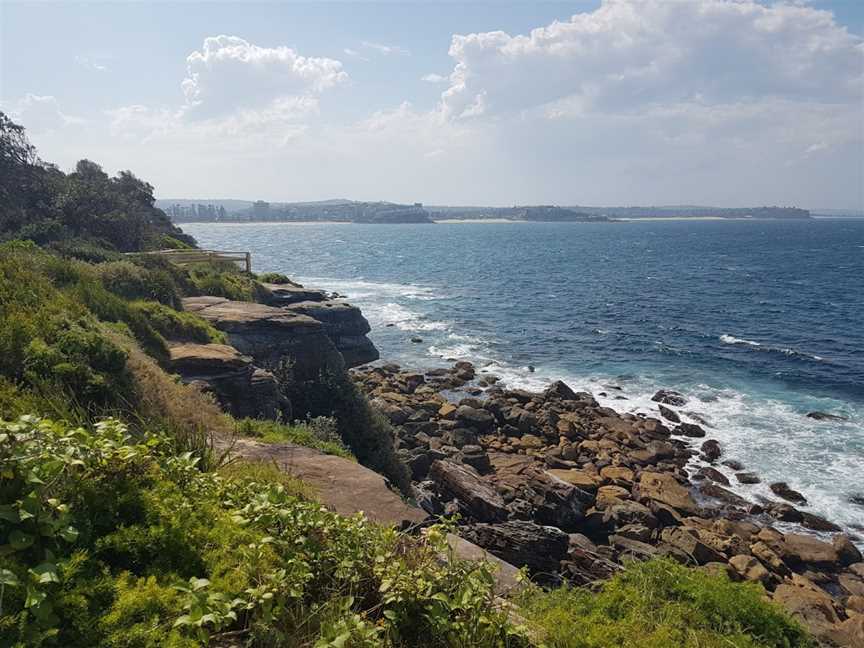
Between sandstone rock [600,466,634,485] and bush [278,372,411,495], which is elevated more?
bush [278,372,411,495]

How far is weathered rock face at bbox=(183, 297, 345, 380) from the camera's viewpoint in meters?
17.8

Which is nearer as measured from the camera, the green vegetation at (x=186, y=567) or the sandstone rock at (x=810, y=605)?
the green vegetation at (x=186, y=567)

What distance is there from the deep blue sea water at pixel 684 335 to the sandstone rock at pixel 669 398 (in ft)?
1.79

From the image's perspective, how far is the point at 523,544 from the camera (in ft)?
42.4

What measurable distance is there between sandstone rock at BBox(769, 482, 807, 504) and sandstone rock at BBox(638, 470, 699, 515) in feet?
10.9

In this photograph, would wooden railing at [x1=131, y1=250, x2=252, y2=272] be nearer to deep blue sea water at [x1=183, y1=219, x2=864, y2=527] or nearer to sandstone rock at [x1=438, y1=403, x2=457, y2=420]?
sandstone rock at [x1=438, y1=403, x2=457, y2=420]

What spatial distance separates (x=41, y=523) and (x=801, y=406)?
33768 mm

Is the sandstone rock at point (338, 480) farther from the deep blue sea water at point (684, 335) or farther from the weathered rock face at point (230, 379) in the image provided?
the deep blue sea water at point (684, 335)

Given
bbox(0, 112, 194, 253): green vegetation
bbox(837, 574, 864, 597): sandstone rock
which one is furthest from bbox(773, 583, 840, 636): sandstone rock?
bbox(0, 112, 194, 253): green vegetation

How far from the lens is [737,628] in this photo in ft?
21.2

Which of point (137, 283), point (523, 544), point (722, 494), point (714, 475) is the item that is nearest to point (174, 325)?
point (137, 283)

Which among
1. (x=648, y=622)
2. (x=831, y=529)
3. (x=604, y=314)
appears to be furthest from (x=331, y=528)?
(x=604, y=314)

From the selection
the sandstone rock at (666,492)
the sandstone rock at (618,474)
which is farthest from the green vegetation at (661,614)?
the sandstone rock at (618,474)

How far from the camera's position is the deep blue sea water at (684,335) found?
83.1 ft
